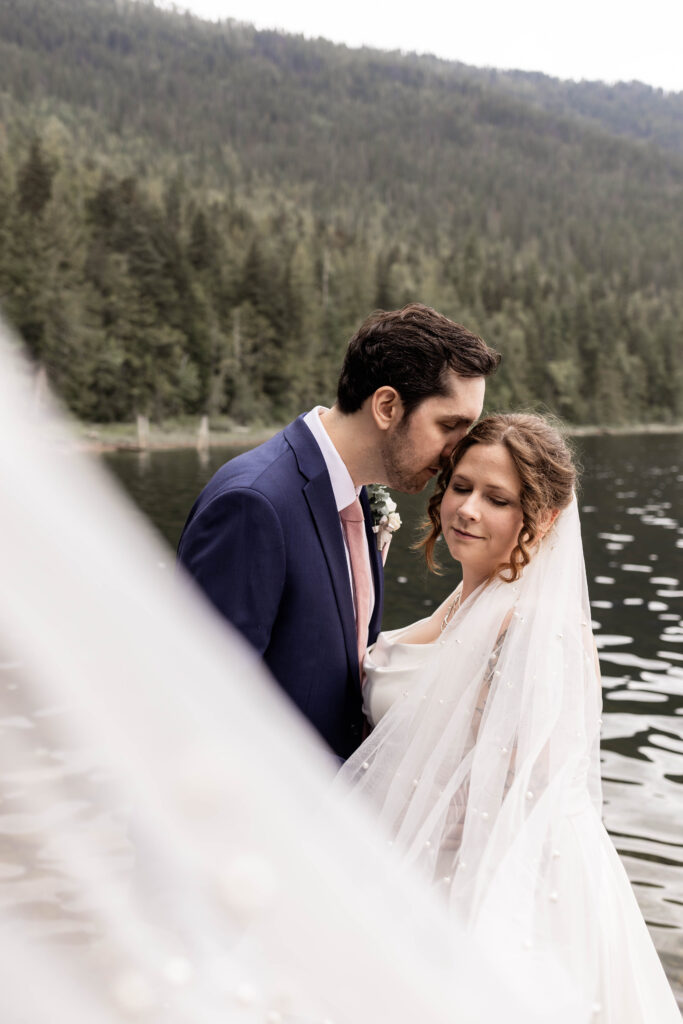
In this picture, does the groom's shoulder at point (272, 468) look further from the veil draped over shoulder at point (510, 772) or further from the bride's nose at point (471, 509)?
the veil draped over shoulder at point (510, 772)

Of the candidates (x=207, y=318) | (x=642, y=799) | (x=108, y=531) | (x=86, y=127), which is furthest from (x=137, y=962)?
(x=86, y=127)

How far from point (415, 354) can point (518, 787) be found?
59.1 inches

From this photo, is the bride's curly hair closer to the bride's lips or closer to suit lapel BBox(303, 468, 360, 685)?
the bride's lips

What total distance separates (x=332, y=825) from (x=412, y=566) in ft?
63.5

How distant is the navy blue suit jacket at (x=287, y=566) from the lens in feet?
10.2

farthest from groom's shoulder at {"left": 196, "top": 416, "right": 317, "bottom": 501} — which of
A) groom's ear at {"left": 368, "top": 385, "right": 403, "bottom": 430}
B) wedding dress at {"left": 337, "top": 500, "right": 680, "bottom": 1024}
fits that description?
wedding dress at {"left": 337, "top": 500, "right": 680, "bottom": 1024}

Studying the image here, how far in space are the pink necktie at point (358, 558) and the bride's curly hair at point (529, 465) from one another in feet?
1.31

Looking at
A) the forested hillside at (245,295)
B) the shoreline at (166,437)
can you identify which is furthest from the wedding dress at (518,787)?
the forested hillside at (245,295)

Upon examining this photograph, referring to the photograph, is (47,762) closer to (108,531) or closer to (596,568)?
(108,531)

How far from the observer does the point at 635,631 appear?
15945mm

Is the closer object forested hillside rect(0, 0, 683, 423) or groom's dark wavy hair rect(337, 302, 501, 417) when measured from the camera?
groom's dark wavy hair rect(337, 302, 501, 417)

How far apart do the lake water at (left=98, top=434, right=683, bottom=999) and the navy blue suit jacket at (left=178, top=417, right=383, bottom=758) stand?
399 centimetres

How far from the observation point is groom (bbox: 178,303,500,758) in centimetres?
314

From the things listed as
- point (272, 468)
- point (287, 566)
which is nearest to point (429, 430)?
point (272, 468)
